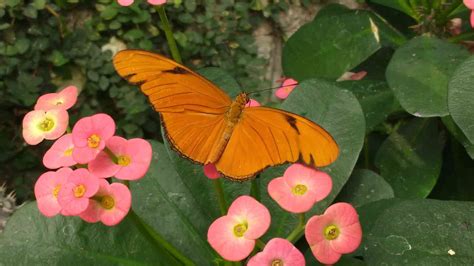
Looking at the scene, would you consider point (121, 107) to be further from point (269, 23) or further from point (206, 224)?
point (206, 224)

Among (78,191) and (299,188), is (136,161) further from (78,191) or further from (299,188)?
(299,188)

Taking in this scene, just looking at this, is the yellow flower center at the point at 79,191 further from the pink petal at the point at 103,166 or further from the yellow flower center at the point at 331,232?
the yellow flower center at the point at 331,232

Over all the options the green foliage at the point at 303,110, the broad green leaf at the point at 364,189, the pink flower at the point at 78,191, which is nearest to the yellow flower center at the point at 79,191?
the pink flower at the point at 78,191

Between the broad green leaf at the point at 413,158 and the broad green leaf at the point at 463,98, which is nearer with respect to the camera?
the broad green leaf at the point at 463,98

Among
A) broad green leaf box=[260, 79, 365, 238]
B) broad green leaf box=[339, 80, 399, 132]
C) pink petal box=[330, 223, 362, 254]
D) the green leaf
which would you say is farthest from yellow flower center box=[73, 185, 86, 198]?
the green leaf

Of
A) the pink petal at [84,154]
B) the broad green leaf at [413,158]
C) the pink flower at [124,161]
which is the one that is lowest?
the broad green leaf at [413,158]
